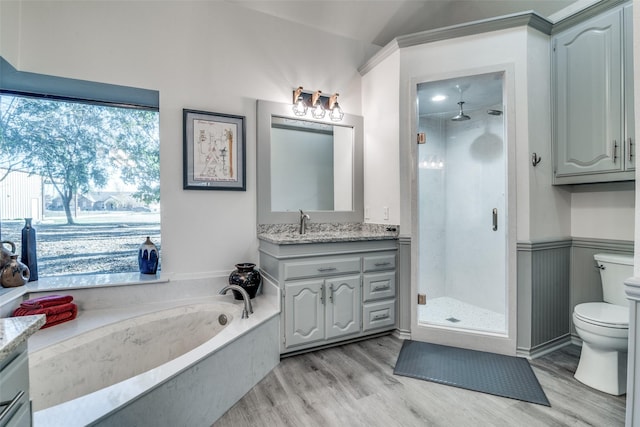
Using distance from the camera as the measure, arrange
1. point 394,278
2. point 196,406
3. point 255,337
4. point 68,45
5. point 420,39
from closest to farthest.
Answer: point 196,406 → point 255,337 → point 68,45 → point 420,39 → point 394,278

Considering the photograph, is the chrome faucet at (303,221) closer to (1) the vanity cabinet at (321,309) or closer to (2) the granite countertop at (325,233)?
(2) the granite countertop at (325,233)

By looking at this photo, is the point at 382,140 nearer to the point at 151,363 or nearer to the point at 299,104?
the point at 299,104

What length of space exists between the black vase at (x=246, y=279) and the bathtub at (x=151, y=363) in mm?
106

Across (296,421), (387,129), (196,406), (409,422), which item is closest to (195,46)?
(387,129)

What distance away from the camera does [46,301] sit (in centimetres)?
191

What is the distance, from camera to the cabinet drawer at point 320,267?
226 cm

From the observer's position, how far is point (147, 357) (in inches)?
78.2

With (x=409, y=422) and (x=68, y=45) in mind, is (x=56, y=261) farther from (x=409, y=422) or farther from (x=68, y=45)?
(x=409, y=422)

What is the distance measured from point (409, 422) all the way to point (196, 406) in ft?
3.70

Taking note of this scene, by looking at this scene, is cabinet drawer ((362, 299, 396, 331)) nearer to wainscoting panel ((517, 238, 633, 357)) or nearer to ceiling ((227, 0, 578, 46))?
wainscoting panel ((517, 238, 633, 357))

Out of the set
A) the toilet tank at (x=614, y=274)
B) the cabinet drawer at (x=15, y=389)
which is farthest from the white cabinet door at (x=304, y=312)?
the toilet tank at (x=614, y=274)

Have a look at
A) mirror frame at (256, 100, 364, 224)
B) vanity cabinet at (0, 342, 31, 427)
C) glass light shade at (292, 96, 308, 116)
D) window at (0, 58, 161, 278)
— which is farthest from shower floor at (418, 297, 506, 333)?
window at (0, 58, 161, 278)

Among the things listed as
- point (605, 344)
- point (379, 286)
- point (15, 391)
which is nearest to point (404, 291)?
point (379, 286)

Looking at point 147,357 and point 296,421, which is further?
point 147,357
